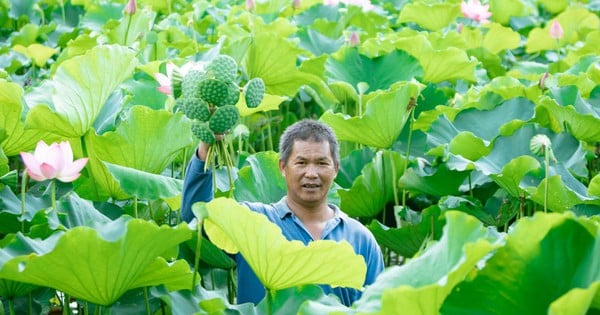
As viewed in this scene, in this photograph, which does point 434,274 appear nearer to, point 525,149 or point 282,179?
point 282,179

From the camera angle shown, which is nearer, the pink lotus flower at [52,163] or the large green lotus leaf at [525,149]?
the pink lotus flower at [52,163]

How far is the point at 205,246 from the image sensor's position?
→ 8.14ft

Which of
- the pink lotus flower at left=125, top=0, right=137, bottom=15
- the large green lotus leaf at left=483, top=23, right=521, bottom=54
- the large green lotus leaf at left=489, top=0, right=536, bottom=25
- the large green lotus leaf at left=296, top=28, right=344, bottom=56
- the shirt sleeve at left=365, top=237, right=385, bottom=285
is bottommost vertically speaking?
the large green lotus leaf at left=489, top=0, right=536, bottom=25

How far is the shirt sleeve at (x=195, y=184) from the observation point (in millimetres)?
2266

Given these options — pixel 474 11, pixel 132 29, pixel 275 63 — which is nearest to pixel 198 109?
pixel 275 63

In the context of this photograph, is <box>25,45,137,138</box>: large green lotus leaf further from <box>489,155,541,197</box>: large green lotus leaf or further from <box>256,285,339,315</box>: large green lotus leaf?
<box>489,155,541,197</box>: large green lotus leaf

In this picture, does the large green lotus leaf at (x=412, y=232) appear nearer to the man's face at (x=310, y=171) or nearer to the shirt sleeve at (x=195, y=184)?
the man's face at (x=310, y=171)

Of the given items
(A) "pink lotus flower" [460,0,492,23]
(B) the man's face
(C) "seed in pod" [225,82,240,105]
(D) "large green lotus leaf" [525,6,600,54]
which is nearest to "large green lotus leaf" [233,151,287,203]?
(B) the man's face

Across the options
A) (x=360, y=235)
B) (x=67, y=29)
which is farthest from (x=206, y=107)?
(x=67, y=29)

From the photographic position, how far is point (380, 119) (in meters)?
3.09

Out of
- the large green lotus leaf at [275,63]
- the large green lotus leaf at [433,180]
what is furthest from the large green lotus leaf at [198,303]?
the large green lotus leaf at [275,63]

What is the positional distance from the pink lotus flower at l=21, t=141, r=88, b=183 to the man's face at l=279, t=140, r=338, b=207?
415mm

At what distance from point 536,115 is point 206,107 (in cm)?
143

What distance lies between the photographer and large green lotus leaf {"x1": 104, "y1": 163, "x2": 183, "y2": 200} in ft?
7.92
